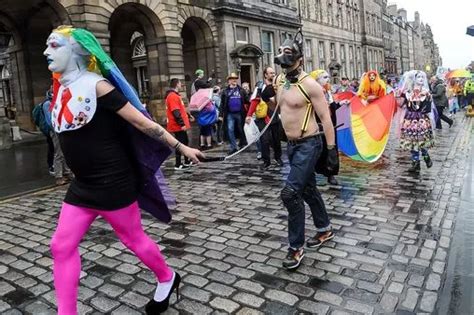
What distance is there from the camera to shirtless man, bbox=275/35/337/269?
3.89 metres

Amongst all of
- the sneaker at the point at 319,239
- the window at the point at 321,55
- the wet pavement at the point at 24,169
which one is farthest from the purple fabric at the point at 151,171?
the window at the point at 321,55

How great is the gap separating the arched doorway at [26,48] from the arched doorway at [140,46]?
380cm

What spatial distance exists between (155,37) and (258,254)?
65.8ft

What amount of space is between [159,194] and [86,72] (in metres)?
1.01

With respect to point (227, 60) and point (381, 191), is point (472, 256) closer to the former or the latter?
point (381, 191)

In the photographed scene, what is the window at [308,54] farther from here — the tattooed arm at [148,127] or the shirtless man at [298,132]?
the tattooed arm at [148,127]

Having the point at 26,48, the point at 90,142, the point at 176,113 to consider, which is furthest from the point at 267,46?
the point at 90,142

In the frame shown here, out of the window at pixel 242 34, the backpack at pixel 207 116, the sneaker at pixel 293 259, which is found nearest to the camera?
the sneaker at pixel 293 259

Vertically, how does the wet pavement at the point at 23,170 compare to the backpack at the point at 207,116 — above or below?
below

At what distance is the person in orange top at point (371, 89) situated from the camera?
30.1 ft

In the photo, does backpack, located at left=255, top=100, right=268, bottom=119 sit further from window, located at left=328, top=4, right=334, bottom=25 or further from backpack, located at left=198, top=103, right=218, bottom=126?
window, located at left=328, top=4, right=334, bottom=25

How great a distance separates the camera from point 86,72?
271cm

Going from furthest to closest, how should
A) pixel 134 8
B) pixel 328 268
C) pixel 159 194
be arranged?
pixel 134 8
pixel 328 268
pixel 159 194

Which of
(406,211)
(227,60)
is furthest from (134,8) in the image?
(406,211)
